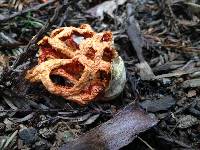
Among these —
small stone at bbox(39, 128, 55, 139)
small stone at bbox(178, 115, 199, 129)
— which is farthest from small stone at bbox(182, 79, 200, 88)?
small stone at bbox(39, 128, 55, 139)

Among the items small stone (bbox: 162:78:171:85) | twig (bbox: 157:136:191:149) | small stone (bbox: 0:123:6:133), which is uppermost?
small stone (bbox: 0:123:6:133)

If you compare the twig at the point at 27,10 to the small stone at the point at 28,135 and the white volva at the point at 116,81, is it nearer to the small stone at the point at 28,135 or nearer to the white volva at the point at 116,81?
the white volva at the point at 116,81

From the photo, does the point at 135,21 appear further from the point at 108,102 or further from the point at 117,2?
the point at 108,102

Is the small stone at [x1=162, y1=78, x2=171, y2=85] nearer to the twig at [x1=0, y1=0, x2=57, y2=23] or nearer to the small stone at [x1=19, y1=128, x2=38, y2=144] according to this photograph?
the small stone at [x1=19, y1=128, x2=38, y2=144]

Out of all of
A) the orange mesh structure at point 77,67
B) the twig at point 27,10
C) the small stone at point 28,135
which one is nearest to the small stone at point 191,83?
the orange mesh structure at point 77,67

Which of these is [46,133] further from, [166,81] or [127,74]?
[166,81]

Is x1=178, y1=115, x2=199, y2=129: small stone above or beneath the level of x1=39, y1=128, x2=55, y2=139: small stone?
beneath
